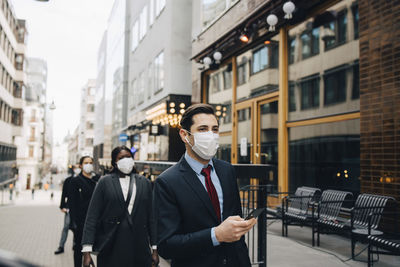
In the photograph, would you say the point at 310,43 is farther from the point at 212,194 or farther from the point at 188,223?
the point at 188,223

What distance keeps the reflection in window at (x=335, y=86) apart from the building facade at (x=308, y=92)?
1.0 inches

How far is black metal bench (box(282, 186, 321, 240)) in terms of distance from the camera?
8.51 meters

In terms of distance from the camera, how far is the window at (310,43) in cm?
1007

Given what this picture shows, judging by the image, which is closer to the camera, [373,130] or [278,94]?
[373,130]

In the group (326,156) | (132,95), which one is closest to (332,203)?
(326,156)

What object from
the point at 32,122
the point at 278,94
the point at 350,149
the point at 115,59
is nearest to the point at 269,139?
the point at 278,94

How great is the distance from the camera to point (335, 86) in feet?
30.4

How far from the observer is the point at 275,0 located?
11.2 metres

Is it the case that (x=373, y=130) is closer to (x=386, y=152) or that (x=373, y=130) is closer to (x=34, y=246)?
(x=386, y=152)

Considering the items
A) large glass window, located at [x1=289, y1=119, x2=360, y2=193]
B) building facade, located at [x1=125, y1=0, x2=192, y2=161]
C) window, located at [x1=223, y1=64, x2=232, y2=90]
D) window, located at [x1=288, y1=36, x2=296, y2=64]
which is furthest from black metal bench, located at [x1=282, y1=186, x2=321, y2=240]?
building facade, located at [x1=125, y1=0, x2=192, y2=161]

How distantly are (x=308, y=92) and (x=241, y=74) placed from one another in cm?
454

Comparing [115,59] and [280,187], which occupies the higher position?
[115,59]

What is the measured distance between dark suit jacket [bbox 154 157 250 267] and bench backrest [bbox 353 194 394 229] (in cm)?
498

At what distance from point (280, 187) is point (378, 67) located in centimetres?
480
